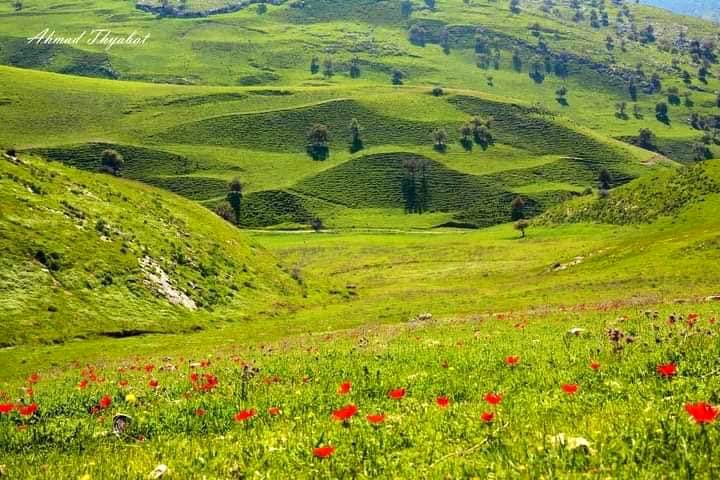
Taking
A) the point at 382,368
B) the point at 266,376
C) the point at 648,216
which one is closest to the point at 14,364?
the point at 266,376

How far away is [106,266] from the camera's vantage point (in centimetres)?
5475

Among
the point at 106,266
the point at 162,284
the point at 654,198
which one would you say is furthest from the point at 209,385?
the point at 654,198

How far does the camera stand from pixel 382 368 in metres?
15.8

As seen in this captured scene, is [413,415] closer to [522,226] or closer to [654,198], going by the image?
[654,198]

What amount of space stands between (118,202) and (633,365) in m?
66.4

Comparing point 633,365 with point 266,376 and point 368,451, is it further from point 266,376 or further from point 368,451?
point 266,376

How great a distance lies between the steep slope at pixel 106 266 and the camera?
48.0m

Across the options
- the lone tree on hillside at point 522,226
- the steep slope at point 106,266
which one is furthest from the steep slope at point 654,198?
the steep slope at point 106,266

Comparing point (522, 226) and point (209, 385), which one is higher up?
point (209, 385)

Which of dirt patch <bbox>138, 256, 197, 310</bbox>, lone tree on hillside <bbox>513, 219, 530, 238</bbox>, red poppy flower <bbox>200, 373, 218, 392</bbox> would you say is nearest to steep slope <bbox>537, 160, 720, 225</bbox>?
lone tree on hillside <bbox>513, 219, 530, 238</bbox>

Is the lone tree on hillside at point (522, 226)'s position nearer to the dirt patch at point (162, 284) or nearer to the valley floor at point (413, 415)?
the dirt patch at point (162, 284)

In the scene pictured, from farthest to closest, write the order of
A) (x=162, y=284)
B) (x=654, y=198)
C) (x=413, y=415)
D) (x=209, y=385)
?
(x=654, y=198), (x=162, y=284), (x=209, y=385), (x=413, y=415)

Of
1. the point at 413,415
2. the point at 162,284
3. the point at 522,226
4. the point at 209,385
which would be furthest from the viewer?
the point at 522,226

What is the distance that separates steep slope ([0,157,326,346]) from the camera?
1889 inches
